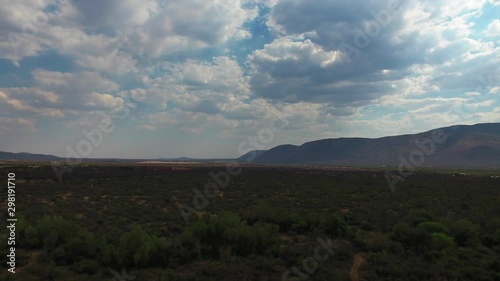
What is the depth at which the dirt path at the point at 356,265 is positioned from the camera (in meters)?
12.1

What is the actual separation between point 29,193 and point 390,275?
3255 centimetres

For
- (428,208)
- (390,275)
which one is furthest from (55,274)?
(428,208)

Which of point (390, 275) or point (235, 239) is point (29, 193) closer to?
point (235, 239)

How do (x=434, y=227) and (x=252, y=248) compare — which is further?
(x=434, y=227)

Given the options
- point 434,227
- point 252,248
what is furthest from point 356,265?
point 434,227

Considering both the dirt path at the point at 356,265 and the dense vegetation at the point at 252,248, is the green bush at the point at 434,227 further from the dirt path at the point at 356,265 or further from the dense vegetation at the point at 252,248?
the dirt path at the point at 356,265

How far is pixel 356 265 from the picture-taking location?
525 inches

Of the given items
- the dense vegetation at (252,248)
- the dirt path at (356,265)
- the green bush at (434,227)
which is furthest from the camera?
the green bush at (434,227)

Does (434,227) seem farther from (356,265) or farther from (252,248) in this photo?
(252,248)

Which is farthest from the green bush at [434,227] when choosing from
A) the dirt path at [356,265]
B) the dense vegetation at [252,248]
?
the dirt path at [356,265]

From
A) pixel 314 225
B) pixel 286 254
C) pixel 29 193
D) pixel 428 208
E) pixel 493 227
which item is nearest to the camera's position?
pixel 286 254

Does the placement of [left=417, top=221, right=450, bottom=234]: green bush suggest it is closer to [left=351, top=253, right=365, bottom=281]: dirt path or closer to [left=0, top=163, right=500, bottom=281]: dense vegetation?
[left=0, top=163, right=500, bottom=281]: dense vegetation

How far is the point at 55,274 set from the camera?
11711 millimetres

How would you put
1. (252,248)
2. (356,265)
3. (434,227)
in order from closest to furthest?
(356,265) < (252,248) < (434,227)
